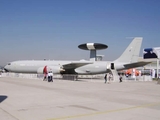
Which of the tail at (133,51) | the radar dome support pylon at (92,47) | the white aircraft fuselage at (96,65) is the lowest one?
the white aircraft fuselage at (96,65)

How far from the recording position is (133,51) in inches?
1565

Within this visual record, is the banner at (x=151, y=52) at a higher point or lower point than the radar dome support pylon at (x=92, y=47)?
lower

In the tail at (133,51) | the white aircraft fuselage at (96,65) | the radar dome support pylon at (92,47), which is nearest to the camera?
the white aircraft fuselage at (96,65)

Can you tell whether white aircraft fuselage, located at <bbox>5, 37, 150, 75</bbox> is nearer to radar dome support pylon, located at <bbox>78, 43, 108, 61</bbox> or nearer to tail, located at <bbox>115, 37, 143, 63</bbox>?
tail, located at <bbox>115, 37, 143, 63</bbox>

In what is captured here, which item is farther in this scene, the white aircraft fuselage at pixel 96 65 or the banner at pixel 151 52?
the banner at pixel 151 52

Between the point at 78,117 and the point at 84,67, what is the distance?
1256 inches

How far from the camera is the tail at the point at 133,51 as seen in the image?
39.8m

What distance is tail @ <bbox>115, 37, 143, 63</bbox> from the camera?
1567 inches

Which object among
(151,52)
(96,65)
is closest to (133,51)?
(96,65)

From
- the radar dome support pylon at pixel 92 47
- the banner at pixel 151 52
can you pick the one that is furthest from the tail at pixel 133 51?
the radar dome support pylon at pixel 92 47

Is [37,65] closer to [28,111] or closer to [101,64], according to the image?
[101,64]

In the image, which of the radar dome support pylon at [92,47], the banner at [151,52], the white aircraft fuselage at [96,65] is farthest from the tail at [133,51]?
the radar dome support pylon at [92,47]

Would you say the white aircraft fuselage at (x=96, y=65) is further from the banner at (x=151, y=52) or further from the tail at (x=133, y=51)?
the banner at (x=151, y=52)

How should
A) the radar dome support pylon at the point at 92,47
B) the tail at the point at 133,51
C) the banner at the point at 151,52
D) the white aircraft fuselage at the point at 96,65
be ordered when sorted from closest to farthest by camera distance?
the white aircraft fuselage at the point at 96,65 → the tail at the point at 133,51 → the banner at the point at 151,52 → the radar dome support pylon at the point at 92,47
